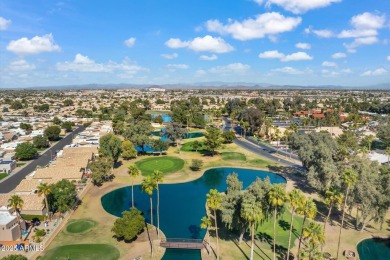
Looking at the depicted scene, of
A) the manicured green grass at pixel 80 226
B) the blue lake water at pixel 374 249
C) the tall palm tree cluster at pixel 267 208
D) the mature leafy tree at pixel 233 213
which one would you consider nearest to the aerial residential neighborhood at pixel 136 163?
the manicured green grass at pixel 80 226

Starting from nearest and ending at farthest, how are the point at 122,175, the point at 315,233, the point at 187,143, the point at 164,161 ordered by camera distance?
the point at 315,233 → the point at 122,175 → the point at 164,161 → the point at 187,143

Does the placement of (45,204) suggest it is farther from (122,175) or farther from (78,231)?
(122,175)

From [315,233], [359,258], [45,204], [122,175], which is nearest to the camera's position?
[315,233]

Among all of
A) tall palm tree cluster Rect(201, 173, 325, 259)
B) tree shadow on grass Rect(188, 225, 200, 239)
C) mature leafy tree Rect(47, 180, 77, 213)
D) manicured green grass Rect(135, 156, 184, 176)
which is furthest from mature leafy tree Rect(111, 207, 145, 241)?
manicured green grass Rect(135, 156, 184, 176)

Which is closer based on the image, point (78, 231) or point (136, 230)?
point (136, 230)

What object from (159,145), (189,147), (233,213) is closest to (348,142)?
(189,147)

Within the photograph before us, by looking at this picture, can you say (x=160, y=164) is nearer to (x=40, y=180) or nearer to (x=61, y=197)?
(x=40, y=180)

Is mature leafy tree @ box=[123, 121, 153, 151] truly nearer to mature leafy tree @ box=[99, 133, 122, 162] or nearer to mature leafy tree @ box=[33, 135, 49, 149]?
mature leafy tree @ box=[99, 133, 122, 162]

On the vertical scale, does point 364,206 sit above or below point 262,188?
below

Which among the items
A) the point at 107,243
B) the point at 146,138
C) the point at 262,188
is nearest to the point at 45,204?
the point at 107,243
